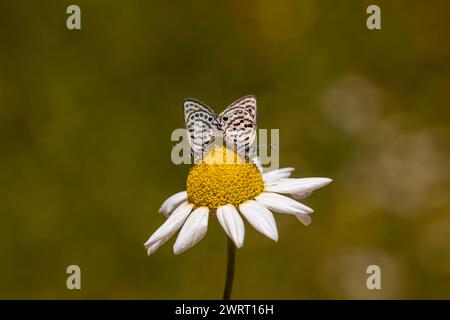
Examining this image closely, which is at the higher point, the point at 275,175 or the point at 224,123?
the point at 224,123

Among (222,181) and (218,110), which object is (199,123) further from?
(218,110)

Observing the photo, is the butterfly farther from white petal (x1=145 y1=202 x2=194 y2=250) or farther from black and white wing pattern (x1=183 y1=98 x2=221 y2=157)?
white petal (x1=145 y1=202 x2=194 y2=250)

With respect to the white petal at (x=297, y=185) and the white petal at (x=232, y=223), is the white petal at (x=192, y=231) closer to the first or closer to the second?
the white petal at (x=232, y=223)

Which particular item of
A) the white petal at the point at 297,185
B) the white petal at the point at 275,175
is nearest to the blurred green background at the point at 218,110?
the white petal at the point at 275,175

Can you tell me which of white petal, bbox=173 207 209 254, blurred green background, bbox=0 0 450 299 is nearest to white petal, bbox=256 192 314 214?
white petal, bbox=173 207 209 254

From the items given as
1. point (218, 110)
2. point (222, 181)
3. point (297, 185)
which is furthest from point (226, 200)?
point (218, 110)

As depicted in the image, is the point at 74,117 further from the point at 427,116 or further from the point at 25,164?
the point at 427,116

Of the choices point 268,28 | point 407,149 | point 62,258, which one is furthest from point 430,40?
point 62,258
